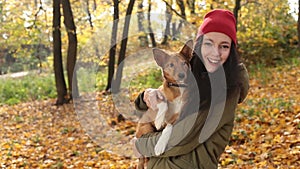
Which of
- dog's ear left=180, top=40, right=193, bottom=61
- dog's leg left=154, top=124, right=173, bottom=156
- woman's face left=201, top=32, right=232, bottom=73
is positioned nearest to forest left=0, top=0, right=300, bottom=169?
dog's ear left=180, top=40, right=193, bottom=61

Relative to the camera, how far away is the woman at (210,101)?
1963 millimetres

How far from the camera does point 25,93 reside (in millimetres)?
15727

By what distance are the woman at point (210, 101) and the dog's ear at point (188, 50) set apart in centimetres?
3

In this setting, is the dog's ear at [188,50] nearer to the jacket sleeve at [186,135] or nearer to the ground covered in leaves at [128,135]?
the jacket sleeve at [186,135]

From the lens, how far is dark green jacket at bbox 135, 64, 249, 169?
196 cm

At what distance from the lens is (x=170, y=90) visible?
2164 millimetres

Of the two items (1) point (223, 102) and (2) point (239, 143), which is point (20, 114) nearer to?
(2) point (239, 143)

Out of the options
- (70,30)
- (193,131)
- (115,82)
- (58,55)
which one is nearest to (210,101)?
(193,131)

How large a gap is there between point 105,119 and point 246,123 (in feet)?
9.91

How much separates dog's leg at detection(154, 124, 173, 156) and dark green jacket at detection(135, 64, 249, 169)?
0.07 feet

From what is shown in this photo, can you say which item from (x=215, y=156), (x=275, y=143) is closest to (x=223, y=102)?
(x=215, y=156)

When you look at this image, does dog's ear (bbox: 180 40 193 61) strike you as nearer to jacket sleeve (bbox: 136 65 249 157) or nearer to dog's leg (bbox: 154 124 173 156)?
jacket sleeve (bbox: 136 65 249 157)

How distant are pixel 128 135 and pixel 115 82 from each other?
2.69 m

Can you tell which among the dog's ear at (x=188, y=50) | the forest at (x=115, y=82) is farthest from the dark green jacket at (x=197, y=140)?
the forest at (x=115, y=82)
